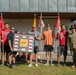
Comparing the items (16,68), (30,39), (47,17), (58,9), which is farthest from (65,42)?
(47,17)

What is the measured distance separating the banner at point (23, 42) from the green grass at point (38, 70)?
79cm

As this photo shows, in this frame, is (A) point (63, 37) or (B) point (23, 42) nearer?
(B) point (23, 42)

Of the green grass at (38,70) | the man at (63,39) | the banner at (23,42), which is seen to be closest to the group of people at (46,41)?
the man at (63,39)

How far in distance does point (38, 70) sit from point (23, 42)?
158 cm

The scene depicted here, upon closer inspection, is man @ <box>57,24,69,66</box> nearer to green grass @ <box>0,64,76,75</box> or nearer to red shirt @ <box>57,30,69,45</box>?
red shirt @ <box>57,30,69,45</box>

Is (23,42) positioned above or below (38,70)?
above

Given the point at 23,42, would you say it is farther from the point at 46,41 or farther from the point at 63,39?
the point at 63,39

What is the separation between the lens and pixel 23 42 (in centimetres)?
1245

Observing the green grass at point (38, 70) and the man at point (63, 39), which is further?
the man at point (63, 39)

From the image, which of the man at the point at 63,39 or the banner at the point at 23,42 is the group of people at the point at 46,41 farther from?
the banner at the point at 23,42

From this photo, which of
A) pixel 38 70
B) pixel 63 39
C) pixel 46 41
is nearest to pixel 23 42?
pixel 46 41

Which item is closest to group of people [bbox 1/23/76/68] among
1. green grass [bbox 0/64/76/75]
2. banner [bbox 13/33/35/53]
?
banner [bbox 13/33/35/53]

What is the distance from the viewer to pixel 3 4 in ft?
61.7

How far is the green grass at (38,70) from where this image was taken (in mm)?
11422
